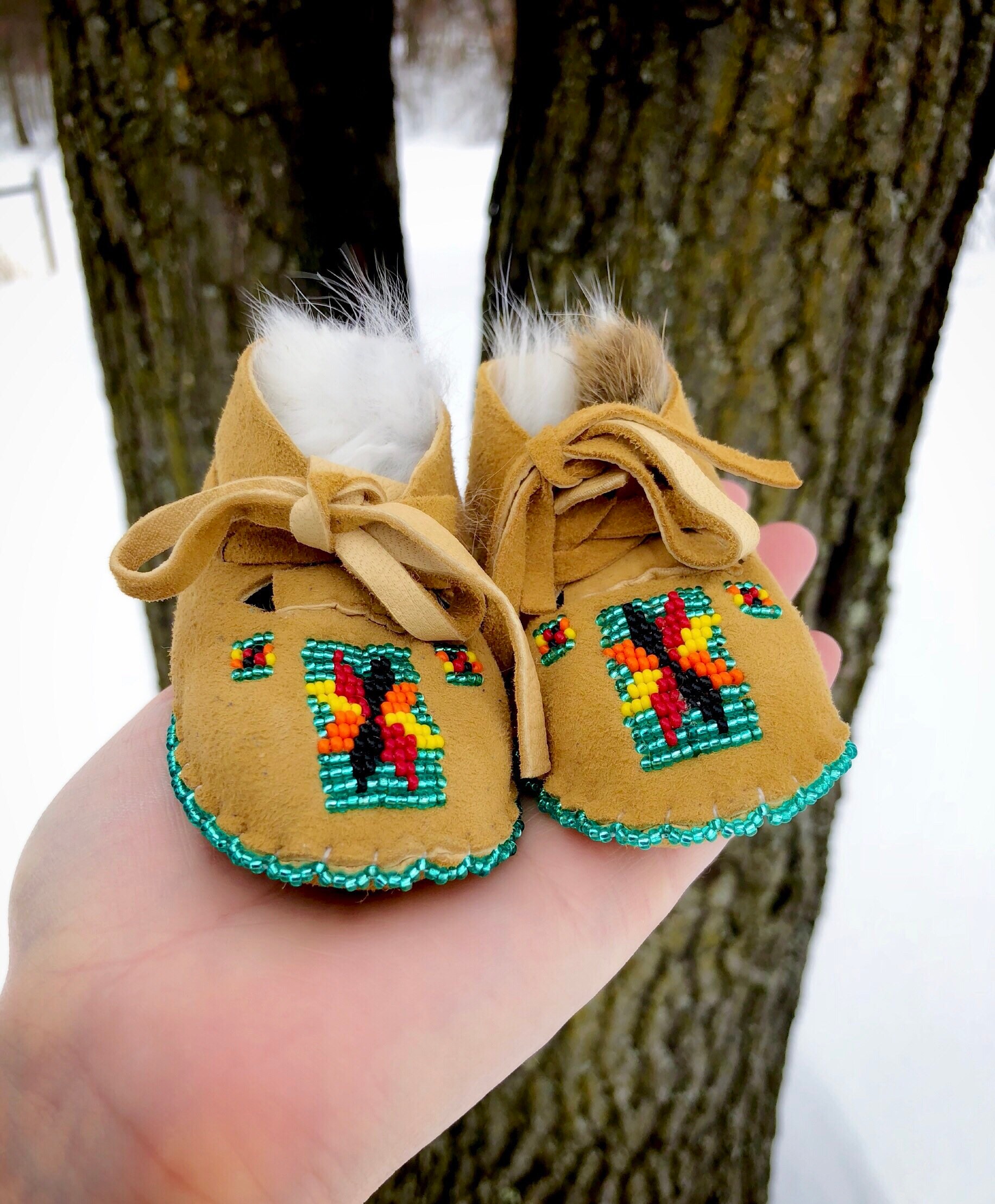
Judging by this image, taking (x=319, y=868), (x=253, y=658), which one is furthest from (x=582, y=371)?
(x=319, y=868)

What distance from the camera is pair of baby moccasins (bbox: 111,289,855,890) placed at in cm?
79

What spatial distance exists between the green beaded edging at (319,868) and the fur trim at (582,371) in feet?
1.73

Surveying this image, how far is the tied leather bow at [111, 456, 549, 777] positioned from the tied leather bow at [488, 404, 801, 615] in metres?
0.11

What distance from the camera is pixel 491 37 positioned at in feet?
6.40

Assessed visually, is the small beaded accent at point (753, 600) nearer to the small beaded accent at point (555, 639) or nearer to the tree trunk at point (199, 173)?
the small beaded accent at point (555, 639)

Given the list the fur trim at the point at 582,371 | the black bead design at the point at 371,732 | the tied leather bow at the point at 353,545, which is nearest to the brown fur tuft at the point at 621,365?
the fur trim at the point at 582,371

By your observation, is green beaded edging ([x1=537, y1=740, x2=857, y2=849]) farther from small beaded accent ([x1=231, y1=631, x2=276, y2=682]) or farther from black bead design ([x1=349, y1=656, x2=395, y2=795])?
small beaded accent ([x1=231, y1=631, x2=276, y2=682])

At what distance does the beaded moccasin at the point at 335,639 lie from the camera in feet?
2.49

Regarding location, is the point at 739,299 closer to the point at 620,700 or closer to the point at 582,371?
the point at 582,371

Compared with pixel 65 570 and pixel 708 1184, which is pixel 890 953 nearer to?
pixel 708 1184

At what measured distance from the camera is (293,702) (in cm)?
81

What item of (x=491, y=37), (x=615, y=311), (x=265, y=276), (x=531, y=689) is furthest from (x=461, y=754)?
(x=491, y=37)

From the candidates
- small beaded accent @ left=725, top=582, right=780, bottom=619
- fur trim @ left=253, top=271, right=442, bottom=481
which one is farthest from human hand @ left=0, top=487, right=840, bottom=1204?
fur trim @ left=253, top=271, right=442, bottom=481

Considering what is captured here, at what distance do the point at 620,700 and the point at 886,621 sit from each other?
3.75 feet
